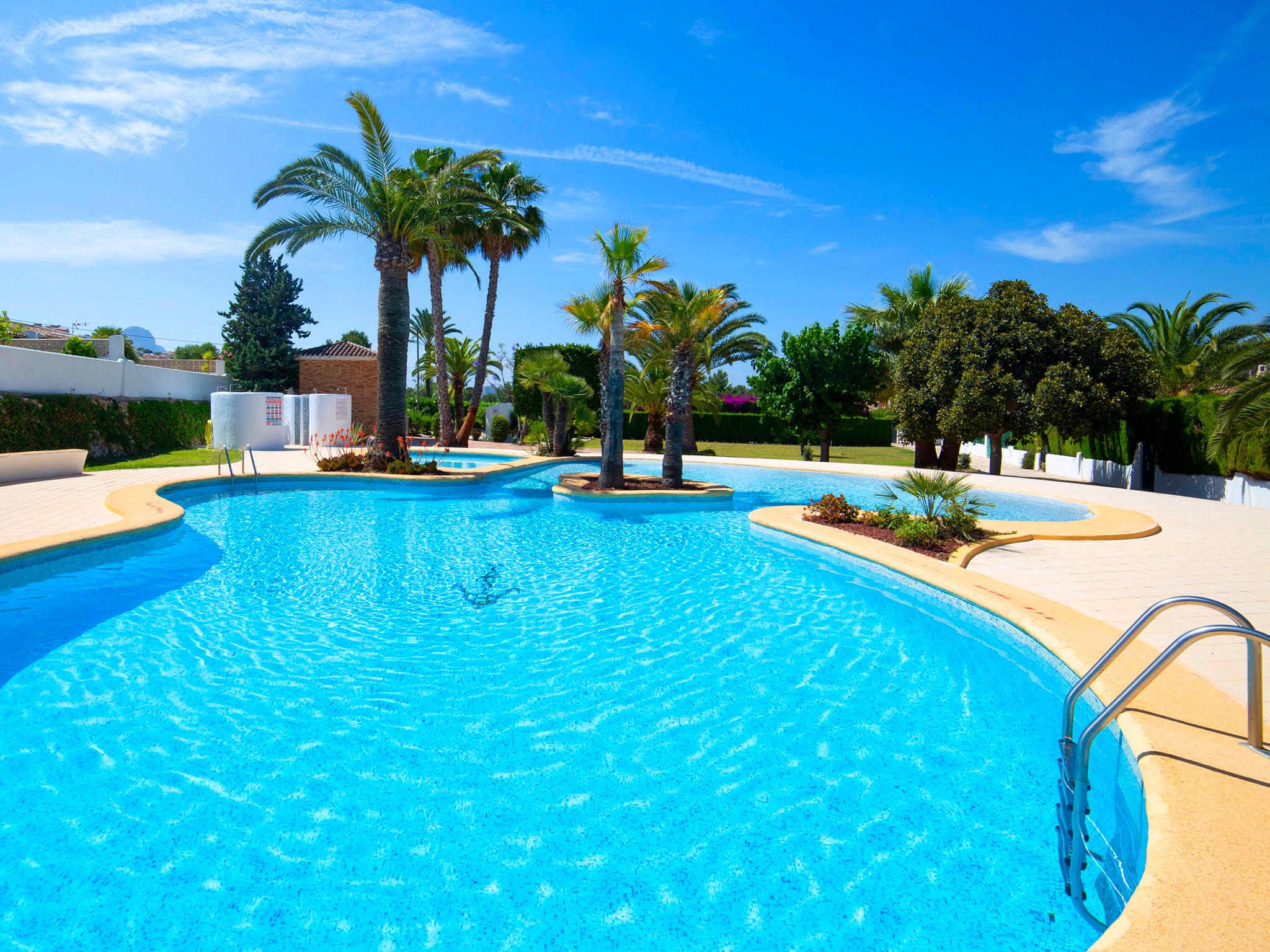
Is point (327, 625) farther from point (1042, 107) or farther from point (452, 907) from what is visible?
point (1042, 107)

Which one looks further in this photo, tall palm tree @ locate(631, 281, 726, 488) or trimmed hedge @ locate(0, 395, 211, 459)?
trimmed hedge @ locate(0, 395, 211, 459)

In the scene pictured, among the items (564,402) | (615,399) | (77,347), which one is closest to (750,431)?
(564,402)

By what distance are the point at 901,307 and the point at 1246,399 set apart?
53.4ft

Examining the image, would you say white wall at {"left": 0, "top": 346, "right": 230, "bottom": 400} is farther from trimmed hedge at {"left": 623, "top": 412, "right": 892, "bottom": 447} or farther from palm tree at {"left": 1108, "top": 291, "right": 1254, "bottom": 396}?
palm tree at {"left": 1108, "top": 291, "right": 1254, "bottom": 396}

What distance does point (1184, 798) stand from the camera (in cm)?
284

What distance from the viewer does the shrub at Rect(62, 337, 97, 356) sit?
76.8ft

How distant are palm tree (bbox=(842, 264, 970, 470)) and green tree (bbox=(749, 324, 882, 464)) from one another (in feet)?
2.62

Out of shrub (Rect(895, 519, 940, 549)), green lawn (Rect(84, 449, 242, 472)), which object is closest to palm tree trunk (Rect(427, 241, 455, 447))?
green lawn (Rect(84, 449, 242, 472))

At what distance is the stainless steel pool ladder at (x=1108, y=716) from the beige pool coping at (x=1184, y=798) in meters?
0.27

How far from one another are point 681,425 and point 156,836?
43.9ft

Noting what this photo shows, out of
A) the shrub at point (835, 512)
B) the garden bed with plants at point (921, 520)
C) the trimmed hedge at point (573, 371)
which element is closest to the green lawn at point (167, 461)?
the trimmed hedge at point (573, 371)

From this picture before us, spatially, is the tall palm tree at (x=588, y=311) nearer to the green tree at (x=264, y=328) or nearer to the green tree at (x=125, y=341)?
the green tree at (x=125, y=341)

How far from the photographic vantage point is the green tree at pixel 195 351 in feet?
152

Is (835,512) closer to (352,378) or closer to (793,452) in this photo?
(793,452)
